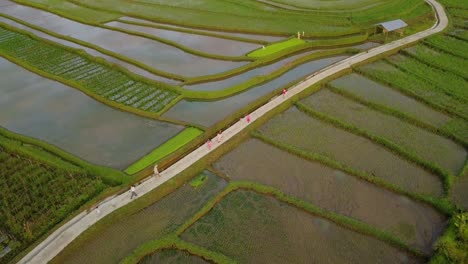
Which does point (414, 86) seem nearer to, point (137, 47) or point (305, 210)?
point (305, 210)

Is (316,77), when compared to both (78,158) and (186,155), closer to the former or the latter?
(186,155)

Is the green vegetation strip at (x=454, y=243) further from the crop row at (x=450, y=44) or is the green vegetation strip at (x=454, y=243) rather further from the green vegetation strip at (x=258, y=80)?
the crop row at (x=450, y=44)

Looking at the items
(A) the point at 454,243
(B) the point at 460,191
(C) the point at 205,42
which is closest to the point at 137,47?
(C) the point at 205,42

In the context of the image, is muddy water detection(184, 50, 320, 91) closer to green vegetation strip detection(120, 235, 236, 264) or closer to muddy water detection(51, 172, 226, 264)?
muddy water detection(51, 172, 226, 264)

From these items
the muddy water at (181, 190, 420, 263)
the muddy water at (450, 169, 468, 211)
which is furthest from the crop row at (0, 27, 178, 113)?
the muddy water at (450, 169, 468, 211)

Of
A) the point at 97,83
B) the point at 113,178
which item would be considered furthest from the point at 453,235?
the point at 97,83

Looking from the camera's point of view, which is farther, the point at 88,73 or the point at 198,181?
the point at 88,73

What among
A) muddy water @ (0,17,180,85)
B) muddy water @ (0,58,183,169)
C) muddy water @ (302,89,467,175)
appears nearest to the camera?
muddy water @ (302,89,467,175)
